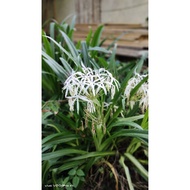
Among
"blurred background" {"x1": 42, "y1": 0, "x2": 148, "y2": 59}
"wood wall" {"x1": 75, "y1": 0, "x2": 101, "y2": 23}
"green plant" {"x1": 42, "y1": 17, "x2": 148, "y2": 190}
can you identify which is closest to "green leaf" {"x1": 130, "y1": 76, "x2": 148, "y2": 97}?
"green plant" {"x1": 42, "y1": 17, "x2": 148, "y2": 190}

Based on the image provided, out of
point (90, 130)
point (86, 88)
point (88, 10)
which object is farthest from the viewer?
point (88, 10)

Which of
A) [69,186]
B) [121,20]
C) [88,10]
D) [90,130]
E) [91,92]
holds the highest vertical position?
[88,10]

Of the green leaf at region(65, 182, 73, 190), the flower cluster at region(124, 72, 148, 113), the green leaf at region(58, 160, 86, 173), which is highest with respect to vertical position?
the flower cluster at region(124, 72, 148, 113)

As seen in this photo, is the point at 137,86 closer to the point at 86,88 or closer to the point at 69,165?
the point at 86,88

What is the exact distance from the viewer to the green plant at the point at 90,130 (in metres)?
0.60

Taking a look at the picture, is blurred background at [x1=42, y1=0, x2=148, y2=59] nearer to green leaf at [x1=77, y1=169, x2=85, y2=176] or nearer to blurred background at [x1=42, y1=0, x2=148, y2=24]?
blurred background at [x1=42, y1=0, x2=148, y2=24]

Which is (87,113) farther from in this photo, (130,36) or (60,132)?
(130,36)

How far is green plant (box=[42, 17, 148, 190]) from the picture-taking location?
60 cm

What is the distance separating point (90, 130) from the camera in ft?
2.21

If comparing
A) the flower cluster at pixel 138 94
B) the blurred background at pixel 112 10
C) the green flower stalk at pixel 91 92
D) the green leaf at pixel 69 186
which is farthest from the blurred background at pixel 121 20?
the green leaf at pixel 69 186

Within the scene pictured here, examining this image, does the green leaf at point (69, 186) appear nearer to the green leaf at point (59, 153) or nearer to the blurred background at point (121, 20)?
the green leaf at point (59, 153)

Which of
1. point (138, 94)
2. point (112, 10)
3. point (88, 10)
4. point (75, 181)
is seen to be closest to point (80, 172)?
point (75, 181)
